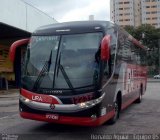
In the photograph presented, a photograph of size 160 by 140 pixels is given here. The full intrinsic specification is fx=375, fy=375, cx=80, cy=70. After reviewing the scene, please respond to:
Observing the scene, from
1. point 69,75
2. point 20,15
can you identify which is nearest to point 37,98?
point 69,75

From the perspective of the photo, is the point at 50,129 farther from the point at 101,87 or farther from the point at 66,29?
the point at 66,29

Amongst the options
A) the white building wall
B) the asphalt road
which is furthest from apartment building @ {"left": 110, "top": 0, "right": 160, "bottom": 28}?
the asphalt road

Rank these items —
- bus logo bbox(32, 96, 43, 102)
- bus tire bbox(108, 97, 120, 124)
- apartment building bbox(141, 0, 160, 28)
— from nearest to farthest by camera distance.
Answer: bus logo bbox(32, 96, 43, 102) → bus tire bbox(108, 97, 120, 124) → apartment building bbox(141, 0, 160, 28)

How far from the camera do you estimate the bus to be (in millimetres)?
9141

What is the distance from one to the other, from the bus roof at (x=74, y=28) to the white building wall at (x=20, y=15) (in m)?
14.1

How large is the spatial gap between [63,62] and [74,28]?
1029mm

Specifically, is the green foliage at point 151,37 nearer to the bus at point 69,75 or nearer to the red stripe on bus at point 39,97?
the bus at point 69,75

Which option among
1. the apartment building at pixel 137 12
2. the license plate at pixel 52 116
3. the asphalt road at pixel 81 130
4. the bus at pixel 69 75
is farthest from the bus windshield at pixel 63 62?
the apartment building at pixel 137 12

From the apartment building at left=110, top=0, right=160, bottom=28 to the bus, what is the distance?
425 ft

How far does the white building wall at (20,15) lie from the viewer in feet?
79.4

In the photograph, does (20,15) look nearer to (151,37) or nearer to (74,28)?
(74,28)

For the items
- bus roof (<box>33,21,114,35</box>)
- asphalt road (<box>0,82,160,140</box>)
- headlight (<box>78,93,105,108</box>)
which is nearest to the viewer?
headlight (<box>78,93,105,108</box>)

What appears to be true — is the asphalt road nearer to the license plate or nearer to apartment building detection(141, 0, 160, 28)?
the license plate

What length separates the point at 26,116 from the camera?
9.70 metres
